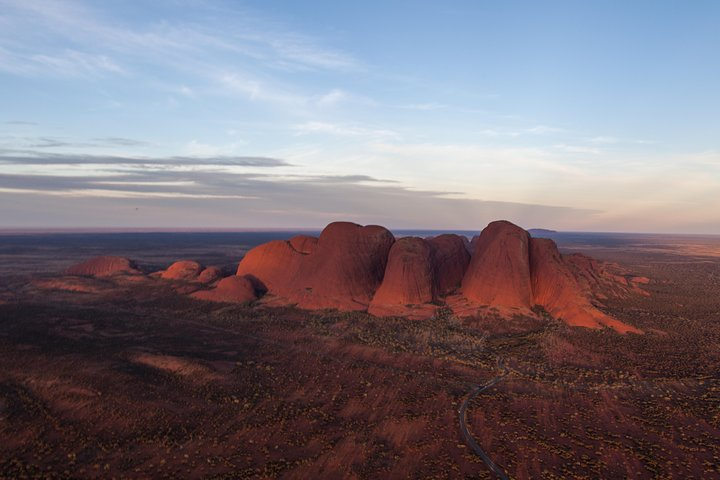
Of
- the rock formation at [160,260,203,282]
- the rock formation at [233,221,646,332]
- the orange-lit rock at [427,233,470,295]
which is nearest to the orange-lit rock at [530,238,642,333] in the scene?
the rock formation at [233,221,646,332]

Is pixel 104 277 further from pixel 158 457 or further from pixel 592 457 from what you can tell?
pixel 592 457

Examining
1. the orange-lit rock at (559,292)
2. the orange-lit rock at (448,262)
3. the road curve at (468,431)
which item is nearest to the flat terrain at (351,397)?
the road curve at (468,431)

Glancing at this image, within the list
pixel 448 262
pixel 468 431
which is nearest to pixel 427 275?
pixel 448 262

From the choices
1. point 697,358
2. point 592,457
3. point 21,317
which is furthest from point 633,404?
point 21,317

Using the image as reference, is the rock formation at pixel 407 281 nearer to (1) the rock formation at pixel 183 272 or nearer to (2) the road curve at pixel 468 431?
(2) the road curve at pixel 468 431

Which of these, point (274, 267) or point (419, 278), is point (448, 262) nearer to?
point (419, 278)

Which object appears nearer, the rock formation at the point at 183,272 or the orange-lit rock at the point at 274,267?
the orange-lit rock at the point at 274,267
